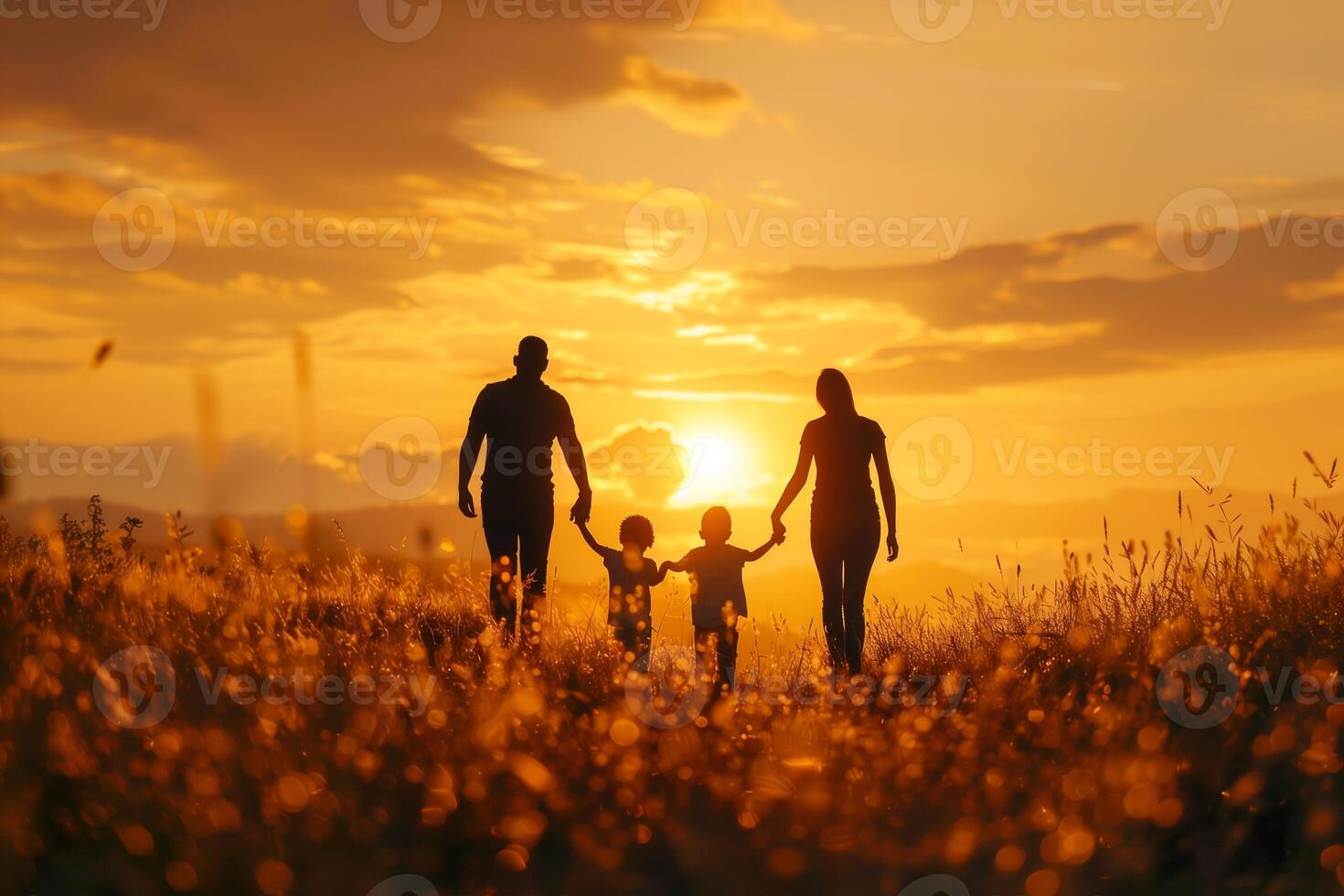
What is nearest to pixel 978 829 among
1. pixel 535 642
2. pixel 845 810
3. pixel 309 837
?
pixel 845 810

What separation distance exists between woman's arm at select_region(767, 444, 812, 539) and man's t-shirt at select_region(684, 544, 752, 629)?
1.36ft

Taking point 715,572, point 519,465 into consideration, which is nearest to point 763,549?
point 715,572

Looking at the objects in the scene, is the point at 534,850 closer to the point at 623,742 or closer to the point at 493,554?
the point at 623,742

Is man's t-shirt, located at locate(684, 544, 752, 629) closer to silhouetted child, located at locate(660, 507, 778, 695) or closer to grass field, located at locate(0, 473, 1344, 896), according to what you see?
silhouetted child, located at locate(660, 507, 778, 695)

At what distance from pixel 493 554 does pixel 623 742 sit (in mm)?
4391

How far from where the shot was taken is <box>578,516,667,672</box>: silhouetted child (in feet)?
32.9

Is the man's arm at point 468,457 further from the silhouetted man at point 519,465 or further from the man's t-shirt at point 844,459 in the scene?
the man's t-shirt at point 844,459

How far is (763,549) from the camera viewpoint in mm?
10562

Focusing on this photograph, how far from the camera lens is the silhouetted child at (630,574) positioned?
394 inches

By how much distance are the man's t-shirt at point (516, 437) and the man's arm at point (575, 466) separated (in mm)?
144

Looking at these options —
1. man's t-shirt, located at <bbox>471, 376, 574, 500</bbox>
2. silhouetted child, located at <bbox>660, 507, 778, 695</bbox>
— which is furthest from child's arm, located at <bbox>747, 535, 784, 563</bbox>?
man's t-shirt, located at <bbox>471, 376, 574, 500</bbox>

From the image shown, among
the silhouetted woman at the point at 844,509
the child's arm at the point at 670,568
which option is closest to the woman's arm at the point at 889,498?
the silhouetted woman at the point at 844,509

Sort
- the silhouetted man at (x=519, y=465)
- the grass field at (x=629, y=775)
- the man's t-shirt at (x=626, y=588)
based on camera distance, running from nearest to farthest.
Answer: the grass field at (x=629, y=775) → the man's t-shirt at (x=626, y=588) → the silhouetted man at (x=519, y=465)

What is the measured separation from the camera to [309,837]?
521cm
